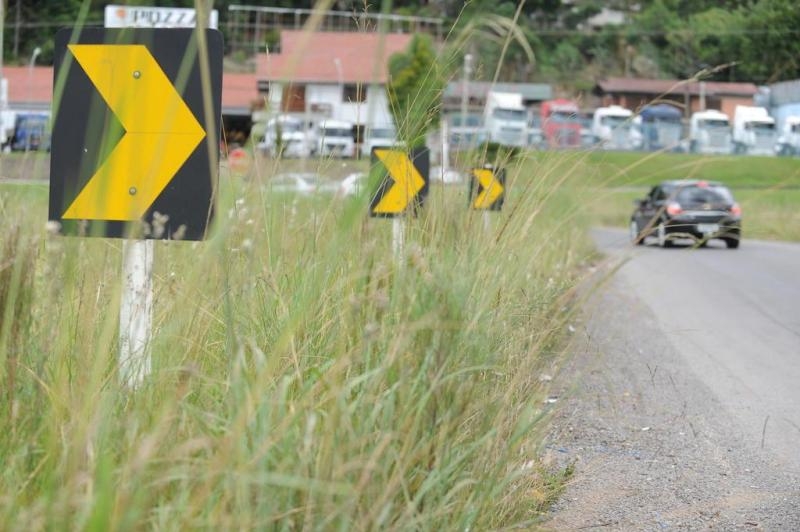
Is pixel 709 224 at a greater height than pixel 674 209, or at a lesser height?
greater

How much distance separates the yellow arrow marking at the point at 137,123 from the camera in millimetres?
4266

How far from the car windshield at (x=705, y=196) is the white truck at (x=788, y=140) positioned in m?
40.6

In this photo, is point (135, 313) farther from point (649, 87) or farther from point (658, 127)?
point (649, 87)

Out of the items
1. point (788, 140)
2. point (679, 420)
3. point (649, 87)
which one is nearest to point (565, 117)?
point (679, 420)

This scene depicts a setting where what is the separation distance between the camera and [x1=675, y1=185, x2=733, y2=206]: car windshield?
27.2 m

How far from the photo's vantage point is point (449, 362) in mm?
3711

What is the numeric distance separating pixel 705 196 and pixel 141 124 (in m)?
24.4

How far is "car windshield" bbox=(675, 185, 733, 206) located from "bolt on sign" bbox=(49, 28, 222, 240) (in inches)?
920

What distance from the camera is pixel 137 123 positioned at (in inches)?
167

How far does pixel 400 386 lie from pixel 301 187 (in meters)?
5.33

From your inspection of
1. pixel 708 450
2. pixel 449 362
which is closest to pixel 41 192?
pixel 708 450

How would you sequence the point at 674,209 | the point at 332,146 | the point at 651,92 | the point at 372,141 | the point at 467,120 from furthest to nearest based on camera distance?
the point at 651,92 < the point at 674,209 < the point at 467,120 < the point at 372,141 < the point at 332,146

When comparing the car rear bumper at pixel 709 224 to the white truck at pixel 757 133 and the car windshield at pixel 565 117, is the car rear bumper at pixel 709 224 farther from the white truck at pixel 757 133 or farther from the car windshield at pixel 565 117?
the white truck at pixel 757 133

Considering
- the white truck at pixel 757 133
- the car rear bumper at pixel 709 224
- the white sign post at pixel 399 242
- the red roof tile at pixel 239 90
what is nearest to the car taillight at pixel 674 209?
the car rear bumper at pixel 709 224
